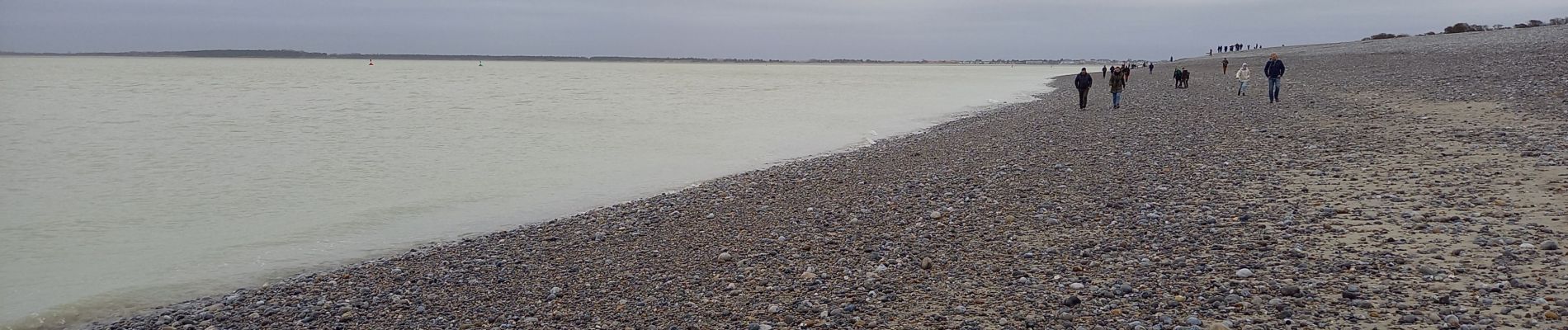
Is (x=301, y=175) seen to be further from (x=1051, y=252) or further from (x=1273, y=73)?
(x=1273, y=73)

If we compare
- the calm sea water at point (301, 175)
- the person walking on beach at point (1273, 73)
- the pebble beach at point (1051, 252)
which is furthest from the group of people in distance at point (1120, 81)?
the pebble beach at point (1051, 252)

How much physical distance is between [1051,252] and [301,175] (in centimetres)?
1575

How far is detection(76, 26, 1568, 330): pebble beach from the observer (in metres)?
6.08

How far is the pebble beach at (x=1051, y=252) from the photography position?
6078 mm

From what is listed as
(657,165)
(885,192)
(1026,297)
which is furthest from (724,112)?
(1026,297)

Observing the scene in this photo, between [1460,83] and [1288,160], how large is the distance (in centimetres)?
1482

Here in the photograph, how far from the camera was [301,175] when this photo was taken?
1853cm

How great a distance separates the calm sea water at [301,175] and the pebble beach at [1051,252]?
151 centimetres

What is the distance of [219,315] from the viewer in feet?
25.8

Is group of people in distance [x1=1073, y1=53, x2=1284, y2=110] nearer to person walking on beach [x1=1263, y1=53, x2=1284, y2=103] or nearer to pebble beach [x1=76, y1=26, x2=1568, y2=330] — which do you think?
person walking on beach [x1=1263, y1=53, x2=1284, y2=103]

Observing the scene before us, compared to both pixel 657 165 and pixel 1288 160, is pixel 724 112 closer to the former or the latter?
pixel 657 165

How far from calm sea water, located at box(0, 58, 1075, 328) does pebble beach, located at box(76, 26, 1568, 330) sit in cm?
151

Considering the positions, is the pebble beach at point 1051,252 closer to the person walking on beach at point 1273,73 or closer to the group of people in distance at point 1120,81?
the person walking on beach at point 1273,73

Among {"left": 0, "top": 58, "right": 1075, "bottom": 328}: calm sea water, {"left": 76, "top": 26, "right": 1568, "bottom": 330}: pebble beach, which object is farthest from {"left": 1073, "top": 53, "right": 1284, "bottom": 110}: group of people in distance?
{"left": 76, "top": 26, "right": 1568, "bottom": 330}: pebble beach
